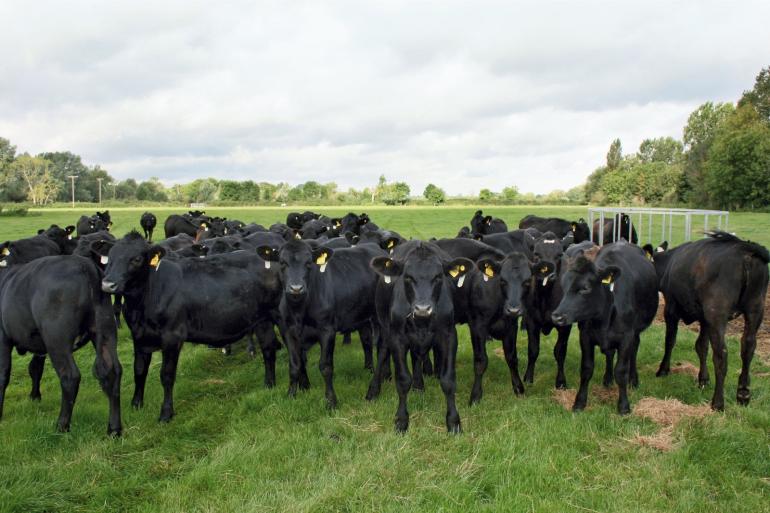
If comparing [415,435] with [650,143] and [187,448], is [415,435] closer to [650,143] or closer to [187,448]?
[187,448]

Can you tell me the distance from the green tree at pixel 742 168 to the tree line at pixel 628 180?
0.10m

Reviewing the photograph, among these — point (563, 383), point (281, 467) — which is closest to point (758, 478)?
point (563, 383)

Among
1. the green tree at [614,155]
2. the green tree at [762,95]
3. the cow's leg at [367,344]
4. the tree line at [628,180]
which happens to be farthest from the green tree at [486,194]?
the cow's leg at [367,344]

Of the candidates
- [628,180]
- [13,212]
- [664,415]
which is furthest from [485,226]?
[628,180]

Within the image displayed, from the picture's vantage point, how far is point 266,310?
26.9 ft

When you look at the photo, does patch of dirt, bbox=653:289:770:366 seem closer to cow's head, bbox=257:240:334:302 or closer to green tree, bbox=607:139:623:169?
cow's head, bbox=257:240:334:302

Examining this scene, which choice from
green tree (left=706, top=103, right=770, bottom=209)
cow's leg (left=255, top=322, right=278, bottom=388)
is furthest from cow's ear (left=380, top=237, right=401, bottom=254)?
green tree (left=706, top=103, right=770, bottom=209)

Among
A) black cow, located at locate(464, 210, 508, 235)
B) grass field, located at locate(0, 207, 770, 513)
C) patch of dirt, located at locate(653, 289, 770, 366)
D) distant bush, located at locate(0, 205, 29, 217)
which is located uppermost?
distant bush, located at locate(0, 205, 29, 217)

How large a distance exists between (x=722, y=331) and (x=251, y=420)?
549 centimetres

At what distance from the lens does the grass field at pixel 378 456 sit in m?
4.71

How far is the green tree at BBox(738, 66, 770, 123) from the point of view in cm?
7456

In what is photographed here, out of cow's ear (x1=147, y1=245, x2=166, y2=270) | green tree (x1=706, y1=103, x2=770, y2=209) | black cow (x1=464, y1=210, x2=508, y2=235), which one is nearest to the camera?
cow's ear (x1=147, y1=245, x2=166, y2=270)

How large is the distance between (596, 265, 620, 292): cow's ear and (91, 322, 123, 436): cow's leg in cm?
545

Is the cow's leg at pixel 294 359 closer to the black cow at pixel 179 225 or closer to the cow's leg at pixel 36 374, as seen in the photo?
the cow's leg at pixel 36 374
